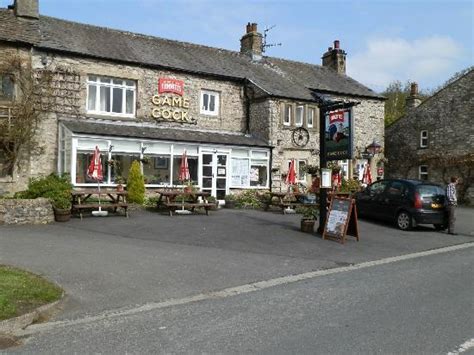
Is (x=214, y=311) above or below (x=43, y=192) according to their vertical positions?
below

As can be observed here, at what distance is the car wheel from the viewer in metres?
16.3

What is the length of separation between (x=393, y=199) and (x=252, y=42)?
52.2 ft

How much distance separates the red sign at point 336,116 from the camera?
13805 millimetres

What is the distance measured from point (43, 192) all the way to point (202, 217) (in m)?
5.25

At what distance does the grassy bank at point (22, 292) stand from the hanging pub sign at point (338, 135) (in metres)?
8.66

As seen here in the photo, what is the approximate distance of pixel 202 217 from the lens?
57.2 feet

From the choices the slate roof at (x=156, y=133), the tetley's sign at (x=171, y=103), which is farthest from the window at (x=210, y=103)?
the slate roof at (x=156, y=133)

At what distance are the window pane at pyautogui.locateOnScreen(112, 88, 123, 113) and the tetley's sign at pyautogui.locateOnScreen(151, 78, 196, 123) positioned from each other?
4.82ft

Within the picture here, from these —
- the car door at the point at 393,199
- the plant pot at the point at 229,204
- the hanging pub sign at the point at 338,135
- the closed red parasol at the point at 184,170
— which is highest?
the hanging pub sign at the point at 338,135

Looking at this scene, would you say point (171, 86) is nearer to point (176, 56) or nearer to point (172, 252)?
point (176, 56)

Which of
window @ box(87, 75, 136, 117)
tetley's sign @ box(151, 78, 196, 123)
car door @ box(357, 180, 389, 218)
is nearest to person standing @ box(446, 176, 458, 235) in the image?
car door @ box(357, 180, 389, 218)

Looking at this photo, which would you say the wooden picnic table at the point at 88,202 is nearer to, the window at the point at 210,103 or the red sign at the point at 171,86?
the red sign at the point at 171,86

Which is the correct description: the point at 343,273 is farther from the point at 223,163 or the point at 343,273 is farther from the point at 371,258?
the point at 223,163

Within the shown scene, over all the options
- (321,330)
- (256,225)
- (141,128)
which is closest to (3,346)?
(321,330)
